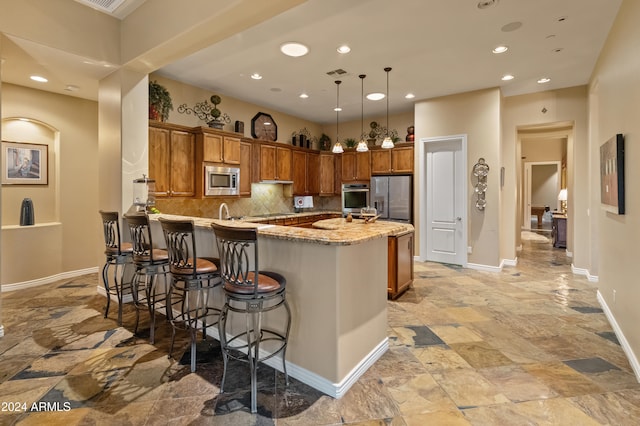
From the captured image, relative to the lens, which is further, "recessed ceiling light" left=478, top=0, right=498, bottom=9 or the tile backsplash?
the tile backsplash

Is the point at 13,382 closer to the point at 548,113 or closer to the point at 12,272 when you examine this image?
the point at 12,272

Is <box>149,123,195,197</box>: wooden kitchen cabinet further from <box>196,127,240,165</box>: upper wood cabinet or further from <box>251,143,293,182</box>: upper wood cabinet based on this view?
<box>251,143,293,182</box>: upper wood cabinet

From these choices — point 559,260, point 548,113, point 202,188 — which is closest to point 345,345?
point 202,188

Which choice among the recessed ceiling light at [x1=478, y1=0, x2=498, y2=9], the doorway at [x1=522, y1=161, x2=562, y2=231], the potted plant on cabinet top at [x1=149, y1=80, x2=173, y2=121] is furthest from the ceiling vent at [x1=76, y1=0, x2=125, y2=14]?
the doorway at [x1=522, y1=161, x2=562, y2=231]

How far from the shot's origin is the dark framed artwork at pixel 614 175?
270cm

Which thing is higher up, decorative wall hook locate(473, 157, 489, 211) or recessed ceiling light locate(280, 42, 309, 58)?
recessed ceiling light locate(280, 42, 309, 58)

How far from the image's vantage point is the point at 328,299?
6.95 feet

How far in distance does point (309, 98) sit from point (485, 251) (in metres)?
4.26

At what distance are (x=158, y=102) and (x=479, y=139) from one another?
5.28 meters

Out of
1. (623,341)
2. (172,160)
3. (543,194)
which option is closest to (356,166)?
(172,160)

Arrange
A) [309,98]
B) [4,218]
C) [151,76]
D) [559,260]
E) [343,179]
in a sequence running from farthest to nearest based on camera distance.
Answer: [343,179] < [559,260] < [309,98] < [151,76] < [4,218]

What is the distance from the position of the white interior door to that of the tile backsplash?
238cm

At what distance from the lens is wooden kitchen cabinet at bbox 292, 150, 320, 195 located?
6898 millimetres

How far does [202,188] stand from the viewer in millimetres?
4941
